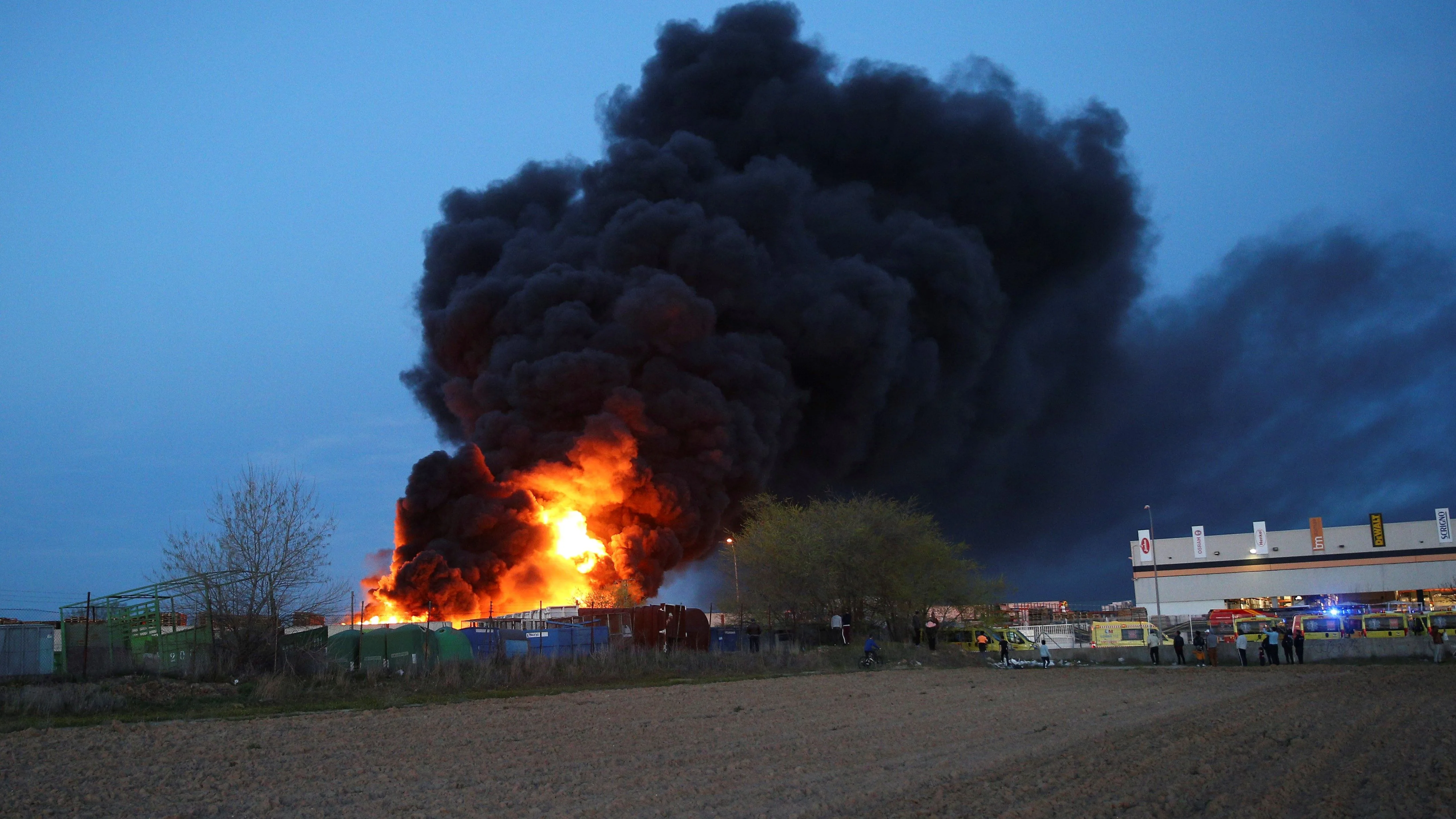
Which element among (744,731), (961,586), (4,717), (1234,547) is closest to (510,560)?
(961,586)

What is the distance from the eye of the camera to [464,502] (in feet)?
142

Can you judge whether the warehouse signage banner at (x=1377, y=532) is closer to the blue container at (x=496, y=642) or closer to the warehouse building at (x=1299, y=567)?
the warehouse building at (x=1299, y=567)

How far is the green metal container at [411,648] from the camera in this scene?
27828mm

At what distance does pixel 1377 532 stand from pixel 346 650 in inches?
2977

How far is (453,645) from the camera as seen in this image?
29.2 m

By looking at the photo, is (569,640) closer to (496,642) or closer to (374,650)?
(496,642)

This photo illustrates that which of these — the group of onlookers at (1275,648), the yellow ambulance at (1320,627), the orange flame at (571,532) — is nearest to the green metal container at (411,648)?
the orange flame at (571,532)

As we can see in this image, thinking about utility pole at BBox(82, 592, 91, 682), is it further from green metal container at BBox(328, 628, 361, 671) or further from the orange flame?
the orange flame

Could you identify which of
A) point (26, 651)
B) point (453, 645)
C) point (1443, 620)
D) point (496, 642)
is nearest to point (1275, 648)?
point (1443, 620)

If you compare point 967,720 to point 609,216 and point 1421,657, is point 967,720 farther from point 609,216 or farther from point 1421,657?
point 609,216

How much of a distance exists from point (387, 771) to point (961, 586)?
37271mm

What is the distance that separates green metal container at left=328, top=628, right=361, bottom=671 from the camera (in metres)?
27.0

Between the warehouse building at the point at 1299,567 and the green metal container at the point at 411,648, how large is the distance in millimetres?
60212

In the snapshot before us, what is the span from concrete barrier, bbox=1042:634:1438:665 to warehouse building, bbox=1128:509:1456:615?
132 ft
